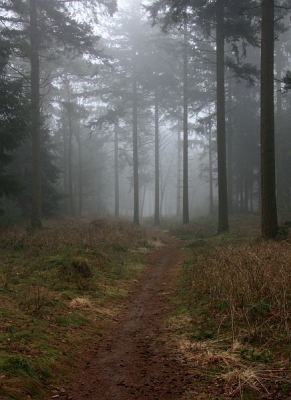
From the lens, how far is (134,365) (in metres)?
3.97

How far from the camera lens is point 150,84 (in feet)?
84.7

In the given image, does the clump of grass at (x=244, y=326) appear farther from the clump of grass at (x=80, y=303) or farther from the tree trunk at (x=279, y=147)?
the tree trunk at (x=279, y=147)

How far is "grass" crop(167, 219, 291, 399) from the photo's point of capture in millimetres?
A: 3236

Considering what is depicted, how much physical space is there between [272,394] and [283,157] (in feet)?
89.0

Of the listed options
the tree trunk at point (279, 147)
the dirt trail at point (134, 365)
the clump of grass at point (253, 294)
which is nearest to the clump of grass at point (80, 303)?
the dirt trail at point (134, 365)

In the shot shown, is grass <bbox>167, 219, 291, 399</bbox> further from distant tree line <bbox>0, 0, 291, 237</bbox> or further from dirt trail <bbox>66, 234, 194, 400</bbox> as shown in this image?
distant tree line <bbox>0, 0, 291, 237</bbox>

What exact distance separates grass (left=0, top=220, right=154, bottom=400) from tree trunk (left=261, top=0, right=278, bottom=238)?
4469 mm

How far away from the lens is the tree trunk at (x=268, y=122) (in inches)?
410

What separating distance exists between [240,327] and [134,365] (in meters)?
1.52

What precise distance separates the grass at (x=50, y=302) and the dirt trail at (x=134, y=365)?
Result: 0.26 m

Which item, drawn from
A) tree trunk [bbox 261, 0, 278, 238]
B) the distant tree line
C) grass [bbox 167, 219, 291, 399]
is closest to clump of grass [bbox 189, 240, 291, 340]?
grass [bbox 167, 219, 291, 399]

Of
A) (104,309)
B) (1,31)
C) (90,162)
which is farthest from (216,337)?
(90,162)

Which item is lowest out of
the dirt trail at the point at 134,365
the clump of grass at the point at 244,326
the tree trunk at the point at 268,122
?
the dirt trail at the point at 134,365

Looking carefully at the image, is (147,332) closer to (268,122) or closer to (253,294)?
(253,294)
